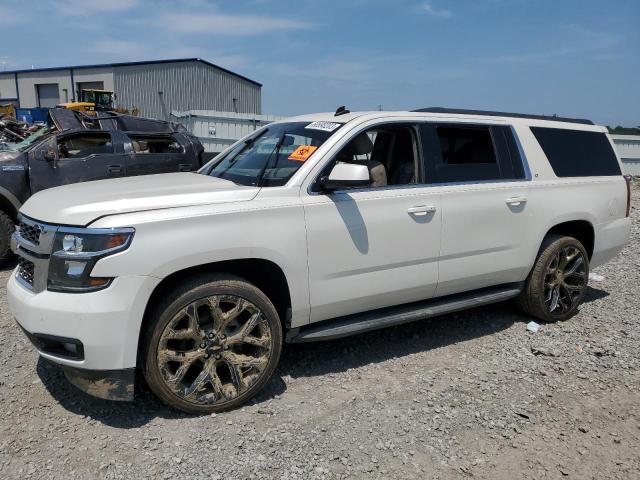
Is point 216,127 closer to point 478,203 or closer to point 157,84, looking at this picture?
point 478,203

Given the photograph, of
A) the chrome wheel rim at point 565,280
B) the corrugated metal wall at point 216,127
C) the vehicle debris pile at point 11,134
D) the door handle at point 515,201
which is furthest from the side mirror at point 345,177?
the corrugated metal wall at point 216,127

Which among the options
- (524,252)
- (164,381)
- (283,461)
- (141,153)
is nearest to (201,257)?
(164,381)

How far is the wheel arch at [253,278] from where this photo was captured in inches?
118

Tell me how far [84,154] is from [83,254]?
5.16m

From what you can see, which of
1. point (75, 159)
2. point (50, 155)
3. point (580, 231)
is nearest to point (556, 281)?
point (580, 231)

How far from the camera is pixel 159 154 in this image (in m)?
7.76

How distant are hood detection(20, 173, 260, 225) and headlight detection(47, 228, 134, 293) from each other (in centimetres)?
10

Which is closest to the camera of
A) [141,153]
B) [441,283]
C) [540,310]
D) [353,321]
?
[353,321]

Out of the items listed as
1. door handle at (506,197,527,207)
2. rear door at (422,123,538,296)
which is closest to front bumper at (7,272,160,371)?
rear door at (422,123,538,296)

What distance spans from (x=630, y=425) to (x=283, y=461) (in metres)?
2.21

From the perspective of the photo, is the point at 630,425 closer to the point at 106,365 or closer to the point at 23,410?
the point at 106,365

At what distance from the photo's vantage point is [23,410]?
10.4 ft

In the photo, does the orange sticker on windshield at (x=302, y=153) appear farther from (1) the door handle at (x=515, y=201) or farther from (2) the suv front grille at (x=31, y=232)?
(1) the door handle at (x=515, y=201)

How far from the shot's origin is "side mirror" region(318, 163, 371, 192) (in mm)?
3215
